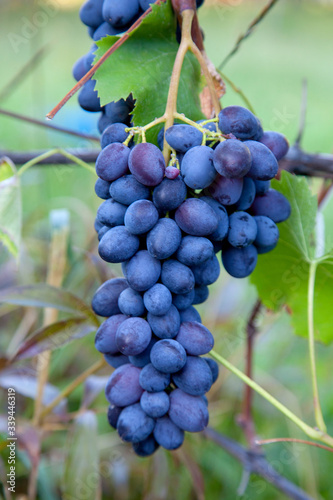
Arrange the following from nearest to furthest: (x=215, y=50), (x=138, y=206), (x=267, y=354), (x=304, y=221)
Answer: (x=138, y=206) → (x=304, y=221) → (x=267, y=354) → (x=215, y=50)

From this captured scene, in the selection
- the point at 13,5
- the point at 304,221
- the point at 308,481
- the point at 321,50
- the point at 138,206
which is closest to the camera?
the point at 138,206

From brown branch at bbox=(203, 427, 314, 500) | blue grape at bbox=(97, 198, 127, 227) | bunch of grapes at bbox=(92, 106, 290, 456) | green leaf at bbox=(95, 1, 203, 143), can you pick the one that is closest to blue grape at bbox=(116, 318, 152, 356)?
bunch of grapes at bbox=(92, 106, 290, 456)

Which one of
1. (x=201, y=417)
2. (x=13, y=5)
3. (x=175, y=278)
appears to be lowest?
(x=13, y=5)

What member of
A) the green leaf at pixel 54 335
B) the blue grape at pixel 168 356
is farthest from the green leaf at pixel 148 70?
the green leaf at pixel 54 335

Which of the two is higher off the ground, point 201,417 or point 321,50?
point 201,417

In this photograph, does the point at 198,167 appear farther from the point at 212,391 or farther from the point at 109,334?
the point at 212,391

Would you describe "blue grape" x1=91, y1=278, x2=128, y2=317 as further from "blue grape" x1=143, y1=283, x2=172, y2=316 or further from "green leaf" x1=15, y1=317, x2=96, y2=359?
"green leaf" x1=15, y1=317, x2=96, y2=359

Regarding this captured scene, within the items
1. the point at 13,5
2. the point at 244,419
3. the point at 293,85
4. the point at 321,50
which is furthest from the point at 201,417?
the point at 321,50

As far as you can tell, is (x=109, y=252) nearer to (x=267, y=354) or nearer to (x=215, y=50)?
(x=267, y=354)
